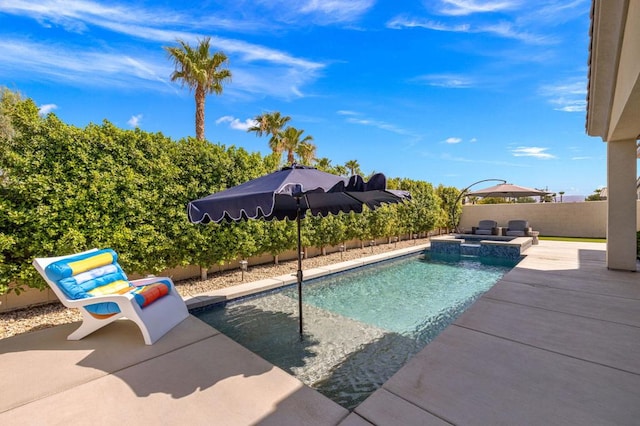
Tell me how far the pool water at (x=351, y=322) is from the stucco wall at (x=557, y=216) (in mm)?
13171

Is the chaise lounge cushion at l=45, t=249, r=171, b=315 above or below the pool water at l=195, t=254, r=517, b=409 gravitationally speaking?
above

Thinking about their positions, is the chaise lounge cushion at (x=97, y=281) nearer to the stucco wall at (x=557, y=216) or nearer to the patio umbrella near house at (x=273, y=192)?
the patio umbrella near house at (x=273, y=192)

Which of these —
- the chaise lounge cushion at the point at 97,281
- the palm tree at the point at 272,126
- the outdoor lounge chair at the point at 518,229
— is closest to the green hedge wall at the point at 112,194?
the chaise lounge cushion at the point at 97,281

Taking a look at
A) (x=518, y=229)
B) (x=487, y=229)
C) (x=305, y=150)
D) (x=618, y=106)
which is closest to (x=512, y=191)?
(x=518, y=229)

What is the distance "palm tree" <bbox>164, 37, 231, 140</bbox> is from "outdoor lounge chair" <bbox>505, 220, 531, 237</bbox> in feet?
61.7

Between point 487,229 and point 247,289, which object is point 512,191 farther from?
point 247,289

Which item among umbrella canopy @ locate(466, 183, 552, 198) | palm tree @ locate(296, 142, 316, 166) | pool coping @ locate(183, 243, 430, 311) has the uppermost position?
palm tree @ locate(296, 142, 316, 166)

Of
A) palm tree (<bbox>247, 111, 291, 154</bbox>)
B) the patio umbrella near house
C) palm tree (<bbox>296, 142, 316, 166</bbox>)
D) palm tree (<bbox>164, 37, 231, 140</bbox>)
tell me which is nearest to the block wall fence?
the patio umbrella near house

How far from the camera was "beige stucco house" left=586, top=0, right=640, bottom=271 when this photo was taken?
3.91 m

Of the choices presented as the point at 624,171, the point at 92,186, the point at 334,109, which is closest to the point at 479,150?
the point at 334,109

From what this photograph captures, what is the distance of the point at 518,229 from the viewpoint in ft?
A: 51.8

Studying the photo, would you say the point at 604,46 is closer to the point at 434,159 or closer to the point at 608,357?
the point at 608,357

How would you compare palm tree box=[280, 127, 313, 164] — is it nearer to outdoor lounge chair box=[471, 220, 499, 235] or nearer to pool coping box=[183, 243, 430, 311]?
outdoor lounge chair box=[471, 220, 499, 235]

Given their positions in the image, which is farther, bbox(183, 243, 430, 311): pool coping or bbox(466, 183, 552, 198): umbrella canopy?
bbox(466, 183, 552, 198): umbrella canopy
